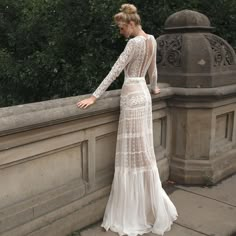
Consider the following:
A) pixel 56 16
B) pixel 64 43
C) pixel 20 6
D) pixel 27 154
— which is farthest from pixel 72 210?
pixel 20 6

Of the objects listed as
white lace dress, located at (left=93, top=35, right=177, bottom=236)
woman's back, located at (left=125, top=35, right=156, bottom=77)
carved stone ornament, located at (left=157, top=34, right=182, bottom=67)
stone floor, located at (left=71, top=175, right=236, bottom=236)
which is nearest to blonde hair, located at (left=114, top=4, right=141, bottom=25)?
woman's back, located at (left=125, top=35, right=156, bottom=77)

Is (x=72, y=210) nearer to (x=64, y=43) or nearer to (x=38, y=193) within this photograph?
(x=38, y=193)

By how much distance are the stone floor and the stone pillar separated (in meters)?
0.16

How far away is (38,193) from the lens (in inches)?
116

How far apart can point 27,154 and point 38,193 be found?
0.40m

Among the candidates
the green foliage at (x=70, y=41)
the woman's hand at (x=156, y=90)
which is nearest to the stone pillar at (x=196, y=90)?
the woman's hand at (x=156, y=90)

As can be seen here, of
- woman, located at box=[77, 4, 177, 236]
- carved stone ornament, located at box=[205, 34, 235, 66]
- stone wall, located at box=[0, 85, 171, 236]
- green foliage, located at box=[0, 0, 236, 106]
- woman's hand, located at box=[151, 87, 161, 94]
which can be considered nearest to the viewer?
stone wall, located at box=[0, 85, 171, 236]

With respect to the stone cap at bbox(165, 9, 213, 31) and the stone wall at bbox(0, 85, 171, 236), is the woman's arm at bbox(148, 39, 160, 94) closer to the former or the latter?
the stone wall at bbox(0, 85, 171, 236)

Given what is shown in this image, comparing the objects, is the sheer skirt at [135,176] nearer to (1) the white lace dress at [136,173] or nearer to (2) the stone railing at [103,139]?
(1) the white lace dress at [136,173]

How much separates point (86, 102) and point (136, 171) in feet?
2.53

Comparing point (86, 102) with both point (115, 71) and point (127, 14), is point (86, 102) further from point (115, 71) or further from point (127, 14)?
point (127, 14)

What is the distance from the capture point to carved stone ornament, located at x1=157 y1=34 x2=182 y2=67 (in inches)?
160

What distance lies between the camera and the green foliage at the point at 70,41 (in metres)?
6.63

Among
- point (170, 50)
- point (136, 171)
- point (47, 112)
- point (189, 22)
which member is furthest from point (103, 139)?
point (189, 22)
